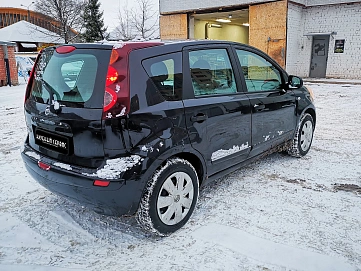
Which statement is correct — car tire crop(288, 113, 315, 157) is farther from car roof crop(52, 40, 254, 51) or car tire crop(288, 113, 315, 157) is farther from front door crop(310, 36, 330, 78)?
front door crop(310, 36, 330, 78)

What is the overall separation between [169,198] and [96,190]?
0.63 meters

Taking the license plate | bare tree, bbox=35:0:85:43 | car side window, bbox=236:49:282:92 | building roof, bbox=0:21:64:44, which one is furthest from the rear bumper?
building roof, bbox=0:21:64:44

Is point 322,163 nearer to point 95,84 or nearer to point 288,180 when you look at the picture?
point 288,180

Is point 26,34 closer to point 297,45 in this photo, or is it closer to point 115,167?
point 297,45

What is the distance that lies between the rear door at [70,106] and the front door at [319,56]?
17.6 metres

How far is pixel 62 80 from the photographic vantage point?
8.79 ft

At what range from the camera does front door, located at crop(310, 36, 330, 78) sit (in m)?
17.3

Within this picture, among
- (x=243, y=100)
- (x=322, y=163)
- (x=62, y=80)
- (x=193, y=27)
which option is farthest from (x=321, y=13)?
(x=62, y=80)

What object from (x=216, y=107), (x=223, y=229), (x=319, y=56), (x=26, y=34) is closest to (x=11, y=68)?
(x=216, y=107)

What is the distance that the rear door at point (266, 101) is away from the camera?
3.52 metres

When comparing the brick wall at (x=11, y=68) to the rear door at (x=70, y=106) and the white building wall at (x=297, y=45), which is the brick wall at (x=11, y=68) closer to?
the rear door at (x=70, y=106)

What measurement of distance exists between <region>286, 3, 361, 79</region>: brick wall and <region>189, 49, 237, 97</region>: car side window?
15.1 meters

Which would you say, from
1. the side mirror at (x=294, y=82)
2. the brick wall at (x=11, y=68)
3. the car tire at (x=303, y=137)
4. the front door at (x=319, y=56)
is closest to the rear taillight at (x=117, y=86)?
the side mirror at (x=294, y=82)

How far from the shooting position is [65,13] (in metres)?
32.1
